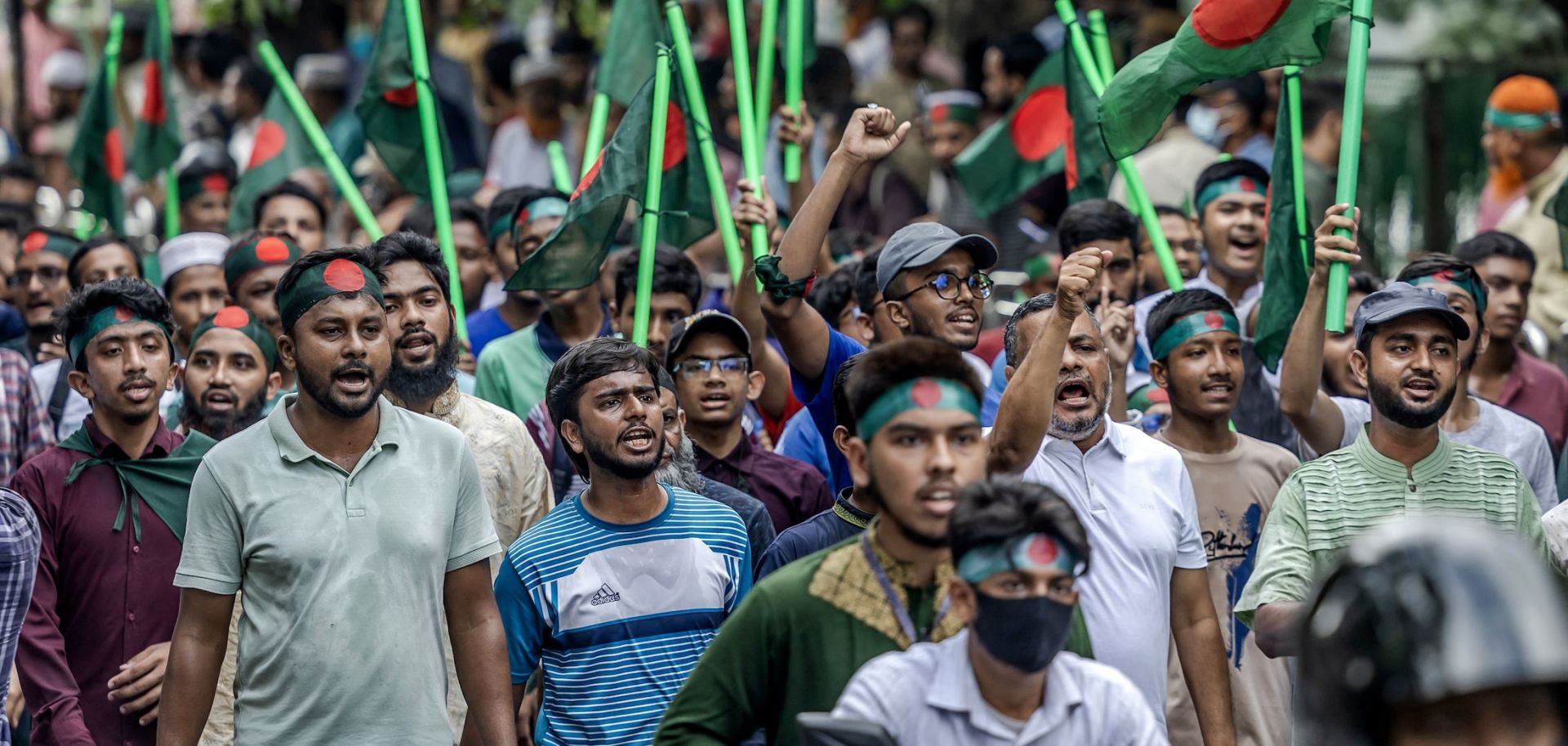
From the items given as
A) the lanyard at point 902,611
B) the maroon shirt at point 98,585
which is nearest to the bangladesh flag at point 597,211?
the maroon shirt at point 98,585

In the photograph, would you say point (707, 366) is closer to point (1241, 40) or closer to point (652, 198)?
point (652, 198)

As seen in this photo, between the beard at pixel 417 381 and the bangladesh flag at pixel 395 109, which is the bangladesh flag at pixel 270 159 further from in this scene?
the beard at pixel 417 381

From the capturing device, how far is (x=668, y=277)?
804cm

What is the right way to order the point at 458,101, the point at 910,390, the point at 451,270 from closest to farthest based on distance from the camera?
1. the point at 910,390
2. the point at 451,270
3. the point at 458,101

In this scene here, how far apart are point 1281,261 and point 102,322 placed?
4157 millimetres

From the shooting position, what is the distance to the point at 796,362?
20.5 ft

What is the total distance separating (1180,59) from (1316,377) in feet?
4.21

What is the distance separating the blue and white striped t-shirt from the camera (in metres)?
5.45

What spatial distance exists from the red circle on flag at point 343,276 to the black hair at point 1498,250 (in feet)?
16.2

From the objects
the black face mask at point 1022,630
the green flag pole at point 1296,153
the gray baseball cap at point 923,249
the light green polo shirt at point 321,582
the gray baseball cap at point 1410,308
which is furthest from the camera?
the green flag pole at point 1296,153

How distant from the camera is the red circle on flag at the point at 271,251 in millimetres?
8406

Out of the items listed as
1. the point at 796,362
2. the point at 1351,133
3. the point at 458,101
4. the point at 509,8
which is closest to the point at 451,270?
the point at 796,362

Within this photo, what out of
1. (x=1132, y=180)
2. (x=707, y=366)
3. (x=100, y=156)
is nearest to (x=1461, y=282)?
(x=1132, y=180)

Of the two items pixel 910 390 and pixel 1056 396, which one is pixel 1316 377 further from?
pixel 910 390
